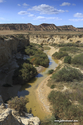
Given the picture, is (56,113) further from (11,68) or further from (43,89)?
(11,68)

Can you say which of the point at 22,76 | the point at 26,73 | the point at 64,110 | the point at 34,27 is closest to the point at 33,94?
the point at 22,76

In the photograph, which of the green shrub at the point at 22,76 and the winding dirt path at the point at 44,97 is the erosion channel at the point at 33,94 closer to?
the winding dirt path at the point at 44,97

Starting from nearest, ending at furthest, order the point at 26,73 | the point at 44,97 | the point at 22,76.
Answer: the point at 44,97, the point at 22,76, the point at 26,73

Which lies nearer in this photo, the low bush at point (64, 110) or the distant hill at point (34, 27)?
the low bush at point (64, 110)

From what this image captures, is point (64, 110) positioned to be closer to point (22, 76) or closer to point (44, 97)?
point (44, 97)

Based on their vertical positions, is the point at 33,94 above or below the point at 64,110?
below

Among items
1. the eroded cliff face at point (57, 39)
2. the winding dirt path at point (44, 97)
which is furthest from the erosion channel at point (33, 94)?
the eroded cliff face at point (57, 39)

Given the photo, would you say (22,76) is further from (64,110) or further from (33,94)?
(64,110)

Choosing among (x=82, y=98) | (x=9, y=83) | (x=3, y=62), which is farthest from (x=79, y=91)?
(x=3, y=62)

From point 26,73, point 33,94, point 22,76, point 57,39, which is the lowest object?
→ point 33,94

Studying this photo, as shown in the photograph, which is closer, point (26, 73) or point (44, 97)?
point (44, 97)

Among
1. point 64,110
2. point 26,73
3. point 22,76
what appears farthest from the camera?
point 26,73
